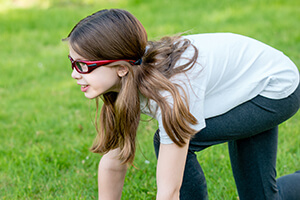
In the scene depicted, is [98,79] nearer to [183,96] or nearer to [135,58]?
[135,58]

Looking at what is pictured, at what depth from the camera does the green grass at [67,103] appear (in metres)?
2.62

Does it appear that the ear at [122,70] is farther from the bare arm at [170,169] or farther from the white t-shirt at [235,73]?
the bare arm at [170,169]

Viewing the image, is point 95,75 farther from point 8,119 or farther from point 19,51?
point 19,51

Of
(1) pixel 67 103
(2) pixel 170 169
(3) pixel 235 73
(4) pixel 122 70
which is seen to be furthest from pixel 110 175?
(1) pixel 67 103

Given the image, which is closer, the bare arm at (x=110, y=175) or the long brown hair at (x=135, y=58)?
the long brown hair at (x=135, y=58)

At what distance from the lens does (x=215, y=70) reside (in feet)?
5.82

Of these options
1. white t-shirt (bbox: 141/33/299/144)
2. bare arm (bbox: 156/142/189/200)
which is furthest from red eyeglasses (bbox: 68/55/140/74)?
bare arm (bbox: 156/142/189/200)

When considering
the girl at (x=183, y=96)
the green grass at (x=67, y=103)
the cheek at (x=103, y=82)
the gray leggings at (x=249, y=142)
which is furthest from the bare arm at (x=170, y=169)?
the green grass at (x=67, y=103)

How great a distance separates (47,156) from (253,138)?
1542mm

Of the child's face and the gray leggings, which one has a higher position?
the child's face

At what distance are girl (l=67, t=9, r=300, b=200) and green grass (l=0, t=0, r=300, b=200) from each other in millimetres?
409

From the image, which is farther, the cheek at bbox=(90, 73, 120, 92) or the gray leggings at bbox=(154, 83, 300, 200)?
the gray leggings at bbox=(154, 83, 300, 200)

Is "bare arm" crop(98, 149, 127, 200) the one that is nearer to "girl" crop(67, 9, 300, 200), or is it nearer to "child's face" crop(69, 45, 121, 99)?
"girl" crop(67, 9, 300, 200)

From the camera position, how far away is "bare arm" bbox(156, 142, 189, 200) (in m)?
1.65
